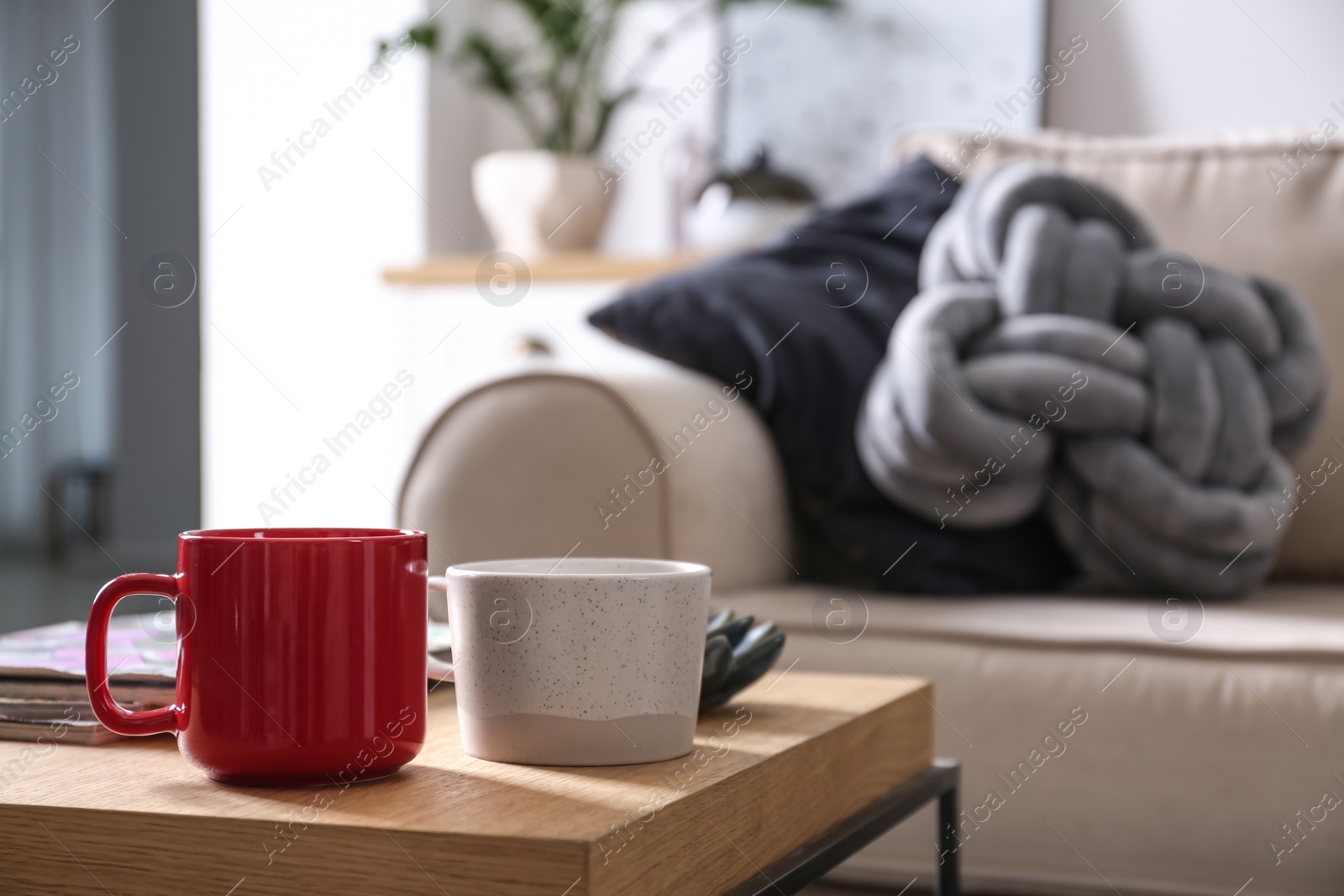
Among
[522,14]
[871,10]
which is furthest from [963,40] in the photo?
[522,14]

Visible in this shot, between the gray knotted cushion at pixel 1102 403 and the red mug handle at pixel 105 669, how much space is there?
74cm

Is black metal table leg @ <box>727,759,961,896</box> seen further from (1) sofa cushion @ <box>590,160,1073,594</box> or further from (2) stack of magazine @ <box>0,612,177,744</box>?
(1) sofa cushion @ <box>590,160,1073,594</box>

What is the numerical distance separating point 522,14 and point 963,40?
0.92 metres

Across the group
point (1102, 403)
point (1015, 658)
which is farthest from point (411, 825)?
point (1102, 403)

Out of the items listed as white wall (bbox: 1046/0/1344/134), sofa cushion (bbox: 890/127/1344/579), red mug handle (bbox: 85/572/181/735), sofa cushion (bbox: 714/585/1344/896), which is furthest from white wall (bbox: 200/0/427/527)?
red mug handle (bbox: 85/572/181/735)

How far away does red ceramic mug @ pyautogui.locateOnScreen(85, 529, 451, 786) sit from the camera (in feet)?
1.53

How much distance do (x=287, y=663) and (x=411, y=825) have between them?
0.28 feet

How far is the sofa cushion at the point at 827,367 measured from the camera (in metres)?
1.17

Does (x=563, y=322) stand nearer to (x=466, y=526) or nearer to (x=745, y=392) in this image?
(x=745, y=392)

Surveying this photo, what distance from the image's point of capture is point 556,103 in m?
2.48

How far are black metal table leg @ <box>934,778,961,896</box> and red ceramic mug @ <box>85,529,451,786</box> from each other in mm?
342

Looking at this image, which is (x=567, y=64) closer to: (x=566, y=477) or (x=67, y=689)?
(x=566, y=477)

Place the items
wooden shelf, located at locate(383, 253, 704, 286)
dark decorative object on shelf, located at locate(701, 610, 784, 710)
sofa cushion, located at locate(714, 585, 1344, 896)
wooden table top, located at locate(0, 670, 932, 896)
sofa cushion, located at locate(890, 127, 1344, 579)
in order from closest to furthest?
1. wooden table top, located at locate(0, 670, 932, 896)
2. dark decorative object on shelf, located at locate(701, 610, 784, 710)
3. sofa cushion, located at locate(714, 585, 1344, 896)
4. sofa cushion, located at locate(890, 127, 1344, 579)
5. wooden shelf, located at locate(383, 253, 704, 286)

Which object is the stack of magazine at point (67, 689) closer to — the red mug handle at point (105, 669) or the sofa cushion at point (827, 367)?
the red mug handle at point (105, 669)
